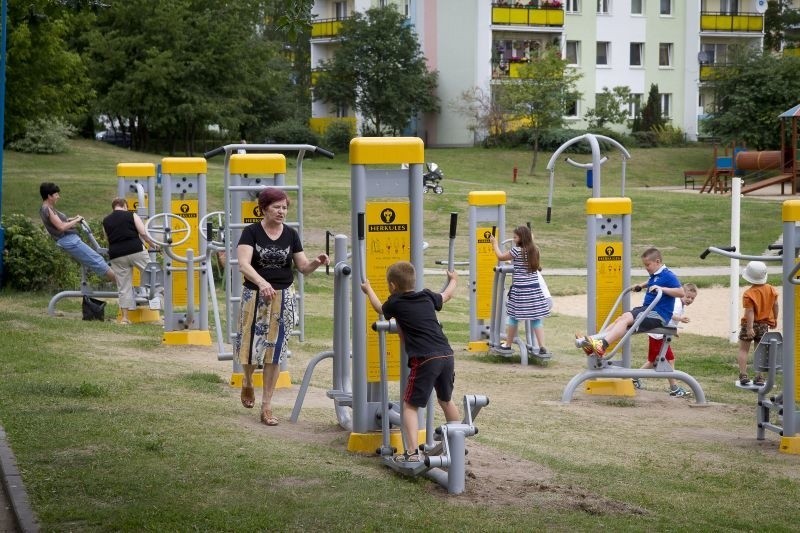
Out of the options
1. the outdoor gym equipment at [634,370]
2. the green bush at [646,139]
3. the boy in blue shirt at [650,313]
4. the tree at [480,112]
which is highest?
the tree at [480,112]

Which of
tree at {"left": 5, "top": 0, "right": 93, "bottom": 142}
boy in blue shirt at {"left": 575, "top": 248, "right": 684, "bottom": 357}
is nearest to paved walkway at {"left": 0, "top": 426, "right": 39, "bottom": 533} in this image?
boy in blue shirt at {"left": 575, "top": 248, "right": 684, "bottom": 357}

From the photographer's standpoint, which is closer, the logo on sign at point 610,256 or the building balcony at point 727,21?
the logo on sign at point 610,256

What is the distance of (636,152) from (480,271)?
149 ft

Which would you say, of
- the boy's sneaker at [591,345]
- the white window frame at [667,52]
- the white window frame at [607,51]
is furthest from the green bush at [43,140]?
the boy's sneaker at [591,345]

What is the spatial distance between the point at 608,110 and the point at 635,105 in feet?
18.5

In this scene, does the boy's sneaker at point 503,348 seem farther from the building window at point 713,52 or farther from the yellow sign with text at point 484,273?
the building window at point 713,52

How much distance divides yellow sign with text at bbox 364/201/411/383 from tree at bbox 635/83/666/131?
2287 inches

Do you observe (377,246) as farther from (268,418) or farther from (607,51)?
(607,51)

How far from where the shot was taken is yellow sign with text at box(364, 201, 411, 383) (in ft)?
26.6

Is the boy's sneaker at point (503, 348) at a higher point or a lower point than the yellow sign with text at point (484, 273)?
lower

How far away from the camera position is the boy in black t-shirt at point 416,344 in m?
7.50

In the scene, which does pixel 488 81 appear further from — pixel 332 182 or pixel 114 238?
pixel 114 238

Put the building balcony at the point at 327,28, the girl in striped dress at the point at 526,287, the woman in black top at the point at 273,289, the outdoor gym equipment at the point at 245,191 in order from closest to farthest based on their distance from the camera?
the woman in black top at the point at 273,289, the outdoor gym equipment at the point at 245,191, the girl in striped dress at the point at 526,287, the building balcony at the point at 327,28

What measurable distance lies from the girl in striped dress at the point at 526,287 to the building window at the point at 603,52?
55380mm
